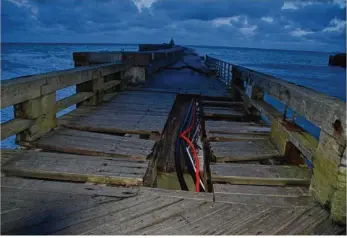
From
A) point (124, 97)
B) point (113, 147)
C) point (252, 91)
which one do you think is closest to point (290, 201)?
point (113, 147)

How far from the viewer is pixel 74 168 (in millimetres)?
2762

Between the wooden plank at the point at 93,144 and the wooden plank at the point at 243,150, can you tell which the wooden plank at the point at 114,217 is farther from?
the wooden plank at the point at 243,150

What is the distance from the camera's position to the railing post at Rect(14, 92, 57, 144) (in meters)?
3.34

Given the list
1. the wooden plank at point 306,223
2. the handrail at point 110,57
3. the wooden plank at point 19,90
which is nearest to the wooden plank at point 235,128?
the wooden plank at point 306,223

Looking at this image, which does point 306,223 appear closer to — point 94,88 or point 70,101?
point 70,101

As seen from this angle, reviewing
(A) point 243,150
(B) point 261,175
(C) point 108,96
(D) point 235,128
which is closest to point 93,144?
(A) point 243,150

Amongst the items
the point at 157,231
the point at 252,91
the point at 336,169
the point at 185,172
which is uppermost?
the point at 252,91

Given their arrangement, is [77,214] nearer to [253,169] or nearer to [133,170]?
[133,170]

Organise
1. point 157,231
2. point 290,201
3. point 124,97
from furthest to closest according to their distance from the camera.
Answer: point 124,97 < point 290,201 < point 157,231

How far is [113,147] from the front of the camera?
343 centimetres

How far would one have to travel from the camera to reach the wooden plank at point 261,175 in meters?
2.68

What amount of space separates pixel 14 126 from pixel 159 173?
76.6 inches

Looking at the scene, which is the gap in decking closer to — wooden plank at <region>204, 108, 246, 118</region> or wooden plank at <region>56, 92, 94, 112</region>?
wooden plank at <region>204, 108, 246, 118</region>

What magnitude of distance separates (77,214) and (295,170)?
235 cm
